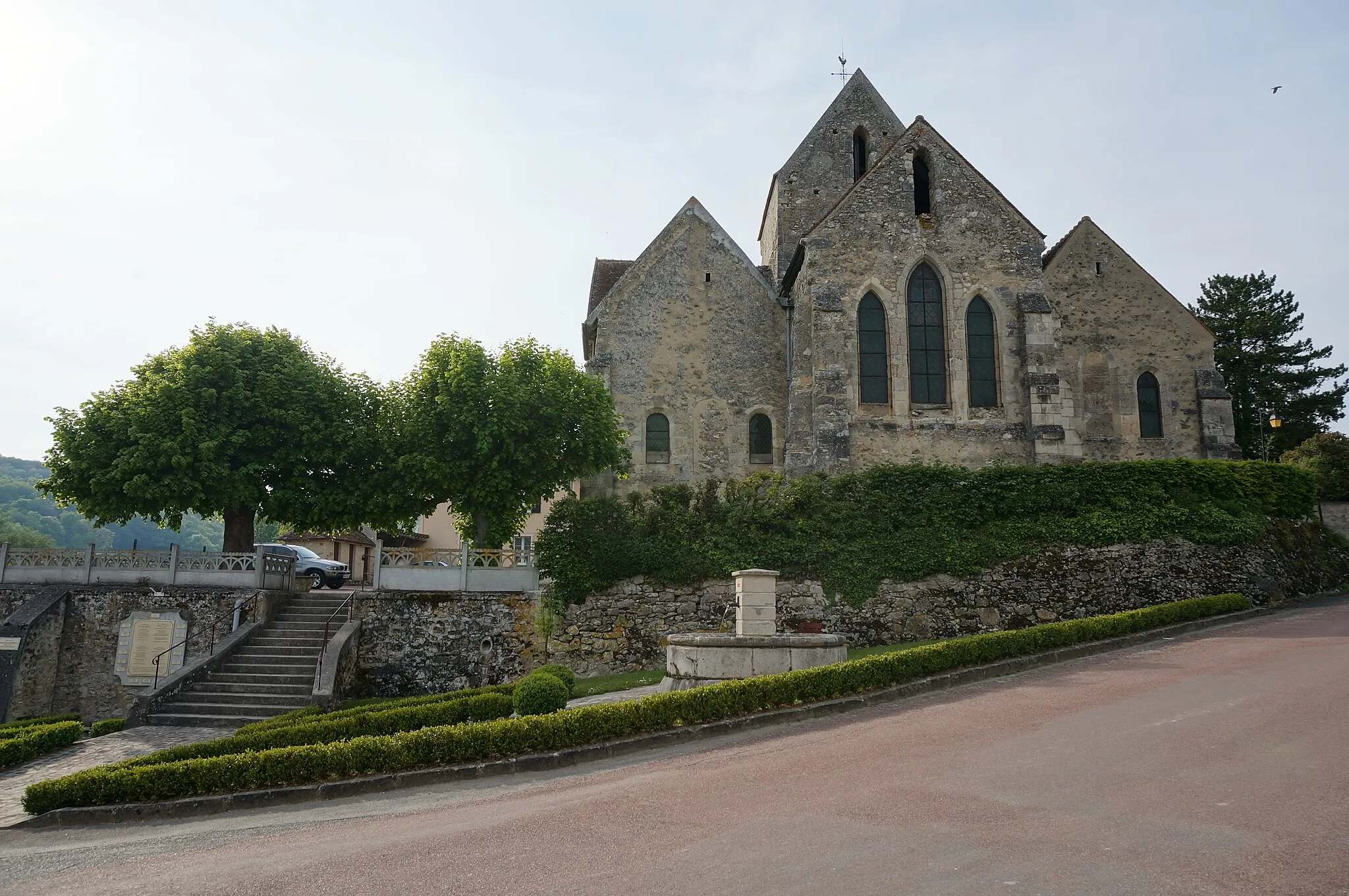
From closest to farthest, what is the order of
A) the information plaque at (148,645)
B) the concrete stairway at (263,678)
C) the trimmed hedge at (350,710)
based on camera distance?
the trimmed hedge at (350,710) < the concrete stairway at (263,678) < the information plaque at (148,645)

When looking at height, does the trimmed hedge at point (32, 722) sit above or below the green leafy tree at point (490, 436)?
below

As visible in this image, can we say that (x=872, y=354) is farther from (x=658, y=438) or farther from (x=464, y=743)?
(x=464, y=743)

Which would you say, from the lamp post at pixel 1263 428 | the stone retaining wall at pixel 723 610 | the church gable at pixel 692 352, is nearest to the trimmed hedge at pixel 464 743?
the stone retaining wall at pixel 723 610

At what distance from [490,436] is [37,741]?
11.6 metres

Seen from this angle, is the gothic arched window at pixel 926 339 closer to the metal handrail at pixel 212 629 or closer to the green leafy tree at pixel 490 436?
the green leafy tree at pixel 490 436

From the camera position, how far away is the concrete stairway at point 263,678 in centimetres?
1883

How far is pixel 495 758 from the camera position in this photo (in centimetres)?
1251

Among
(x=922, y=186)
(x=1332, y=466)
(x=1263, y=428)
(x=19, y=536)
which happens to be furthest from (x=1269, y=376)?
(x=19, y=536)

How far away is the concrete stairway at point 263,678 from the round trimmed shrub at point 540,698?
6.80m

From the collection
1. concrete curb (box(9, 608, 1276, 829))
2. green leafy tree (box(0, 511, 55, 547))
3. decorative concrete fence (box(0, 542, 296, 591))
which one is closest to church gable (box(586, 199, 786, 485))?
decorative concrete fence (box(0, 542, 296, 591))

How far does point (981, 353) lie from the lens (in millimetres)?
27312

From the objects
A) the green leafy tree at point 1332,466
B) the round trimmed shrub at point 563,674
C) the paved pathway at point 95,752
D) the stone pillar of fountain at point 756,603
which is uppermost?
the green leafy tree at point 1332,466

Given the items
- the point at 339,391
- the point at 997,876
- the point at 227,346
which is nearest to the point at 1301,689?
the point at 997,876

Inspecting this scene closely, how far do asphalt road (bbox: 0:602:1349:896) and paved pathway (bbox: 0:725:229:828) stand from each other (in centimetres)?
404
